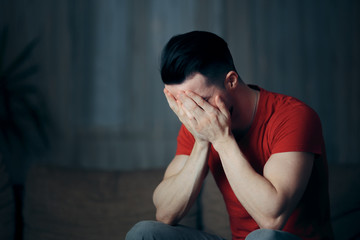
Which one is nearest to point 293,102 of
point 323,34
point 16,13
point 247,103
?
point 247,103

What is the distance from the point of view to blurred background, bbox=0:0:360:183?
258cm

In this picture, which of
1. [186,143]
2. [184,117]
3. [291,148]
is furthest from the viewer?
[186,143]

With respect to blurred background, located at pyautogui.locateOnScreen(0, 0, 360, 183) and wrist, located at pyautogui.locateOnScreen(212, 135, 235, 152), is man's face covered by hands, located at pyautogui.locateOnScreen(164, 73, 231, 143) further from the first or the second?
blurred background, located at pyautogui.locateOnScreen(0, 0, 360, 183)

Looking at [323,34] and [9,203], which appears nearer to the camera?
[9,203]

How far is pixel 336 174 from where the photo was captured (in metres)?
1.58

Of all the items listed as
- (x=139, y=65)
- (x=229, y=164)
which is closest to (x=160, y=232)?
(x=229, y=164)

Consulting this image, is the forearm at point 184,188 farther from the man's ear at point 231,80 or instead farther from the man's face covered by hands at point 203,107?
the man's ear at point 231,80

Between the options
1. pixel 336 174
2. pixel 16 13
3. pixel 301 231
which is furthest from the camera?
pixel 16 13

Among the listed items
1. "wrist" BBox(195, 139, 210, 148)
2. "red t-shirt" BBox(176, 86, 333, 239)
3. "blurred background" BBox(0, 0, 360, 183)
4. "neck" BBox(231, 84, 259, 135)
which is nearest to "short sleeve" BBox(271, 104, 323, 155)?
"red t-shirt" BBox(176, 86, 333, 239)

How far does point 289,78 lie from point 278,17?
0.48 metres

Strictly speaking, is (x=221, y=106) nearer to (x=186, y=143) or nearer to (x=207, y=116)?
(x=207, y=116)

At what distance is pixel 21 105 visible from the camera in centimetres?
248

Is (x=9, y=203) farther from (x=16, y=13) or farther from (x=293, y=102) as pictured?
(x=16, y=13)

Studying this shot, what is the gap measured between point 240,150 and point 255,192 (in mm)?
131
